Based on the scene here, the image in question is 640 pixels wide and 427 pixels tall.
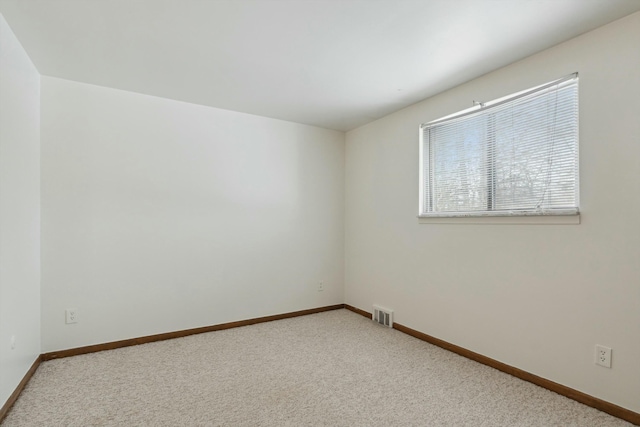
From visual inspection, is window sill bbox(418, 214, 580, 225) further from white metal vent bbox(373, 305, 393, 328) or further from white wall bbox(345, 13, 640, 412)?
white metal vent bbox(373, 305, 393, 328)

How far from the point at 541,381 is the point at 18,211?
3.73 m

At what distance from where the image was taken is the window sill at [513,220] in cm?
217

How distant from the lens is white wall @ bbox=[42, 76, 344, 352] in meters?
2.77

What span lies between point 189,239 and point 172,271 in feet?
1.14

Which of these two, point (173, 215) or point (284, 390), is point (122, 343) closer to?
point (173, 215)

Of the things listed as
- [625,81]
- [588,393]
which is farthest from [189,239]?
[625,81]

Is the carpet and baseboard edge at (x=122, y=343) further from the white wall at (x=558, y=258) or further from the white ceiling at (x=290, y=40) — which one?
the white ceiling at (x=290, y=40)

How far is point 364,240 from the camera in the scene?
4066mm

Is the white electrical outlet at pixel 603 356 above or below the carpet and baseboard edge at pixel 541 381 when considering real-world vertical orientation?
above

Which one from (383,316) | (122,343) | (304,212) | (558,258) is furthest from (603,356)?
(122,343)

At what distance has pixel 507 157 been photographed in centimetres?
259

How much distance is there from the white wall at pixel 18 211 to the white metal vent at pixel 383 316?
121 inches

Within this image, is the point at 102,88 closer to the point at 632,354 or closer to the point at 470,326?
the point at 470,326

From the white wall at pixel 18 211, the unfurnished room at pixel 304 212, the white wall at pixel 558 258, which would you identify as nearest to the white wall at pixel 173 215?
the unfurnished room at pixel 304 212
